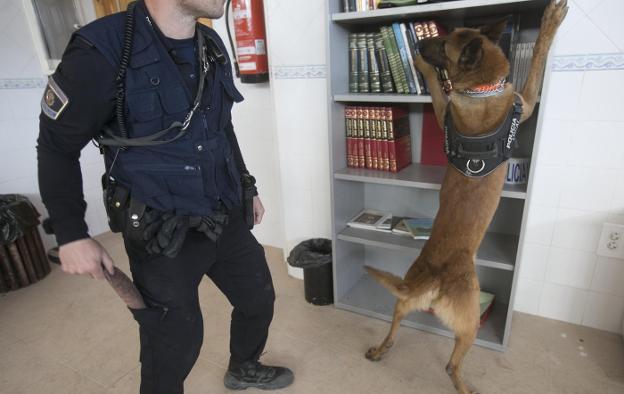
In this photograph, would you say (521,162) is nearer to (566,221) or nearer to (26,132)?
(566,221)

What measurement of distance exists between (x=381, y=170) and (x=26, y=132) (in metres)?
2.55

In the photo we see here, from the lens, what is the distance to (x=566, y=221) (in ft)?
5.78

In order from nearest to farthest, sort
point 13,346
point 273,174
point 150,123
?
point 150,123, point 13,346, point 273,174

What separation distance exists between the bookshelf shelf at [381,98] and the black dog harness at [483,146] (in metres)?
0.18

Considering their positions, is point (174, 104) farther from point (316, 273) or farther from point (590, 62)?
point (590, 62)

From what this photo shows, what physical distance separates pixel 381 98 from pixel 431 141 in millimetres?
438

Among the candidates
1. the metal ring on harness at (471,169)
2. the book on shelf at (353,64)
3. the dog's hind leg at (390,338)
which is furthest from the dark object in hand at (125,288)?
the book on shelf at (353,64)

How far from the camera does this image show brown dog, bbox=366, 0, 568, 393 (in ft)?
4.18

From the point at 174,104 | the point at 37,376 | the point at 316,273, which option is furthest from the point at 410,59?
the point at 37,376

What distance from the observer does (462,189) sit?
4.73 feet

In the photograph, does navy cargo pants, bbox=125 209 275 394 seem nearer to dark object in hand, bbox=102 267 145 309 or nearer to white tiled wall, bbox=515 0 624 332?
dark object in hand, bbox=102 267 145 309

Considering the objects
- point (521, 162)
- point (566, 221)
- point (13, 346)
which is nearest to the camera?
point (521, 162)

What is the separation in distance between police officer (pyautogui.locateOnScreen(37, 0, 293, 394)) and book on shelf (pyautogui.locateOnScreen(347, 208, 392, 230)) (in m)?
0.89

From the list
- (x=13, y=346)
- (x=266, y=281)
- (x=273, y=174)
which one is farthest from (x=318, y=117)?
(x=13, y=346)
